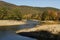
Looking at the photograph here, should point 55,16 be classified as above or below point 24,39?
below

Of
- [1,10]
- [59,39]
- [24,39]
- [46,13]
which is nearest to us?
[59,39]

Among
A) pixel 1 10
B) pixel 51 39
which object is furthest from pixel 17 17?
pixel 51 39

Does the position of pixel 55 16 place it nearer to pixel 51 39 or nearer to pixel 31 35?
pixel 31 35

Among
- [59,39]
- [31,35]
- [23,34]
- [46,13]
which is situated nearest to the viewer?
[59,39]

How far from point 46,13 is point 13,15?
24.1 m

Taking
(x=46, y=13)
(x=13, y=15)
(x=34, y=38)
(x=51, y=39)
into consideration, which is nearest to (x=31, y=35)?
(x=34, y=38)

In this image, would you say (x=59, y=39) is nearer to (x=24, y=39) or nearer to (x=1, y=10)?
(x=24, y=39)

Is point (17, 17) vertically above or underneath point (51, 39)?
underneath

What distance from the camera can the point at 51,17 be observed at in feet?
435

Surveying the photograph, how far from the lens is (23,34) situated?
5019 cm

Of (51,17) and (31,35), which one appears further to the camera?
(51,17)

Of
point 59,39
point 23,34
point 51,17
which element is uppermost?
point 59,39

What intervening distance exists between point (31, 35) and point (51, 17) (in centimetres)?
8706

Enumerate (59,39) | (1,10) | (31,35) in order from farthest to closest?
(1,10), (31,35), (59,39)
